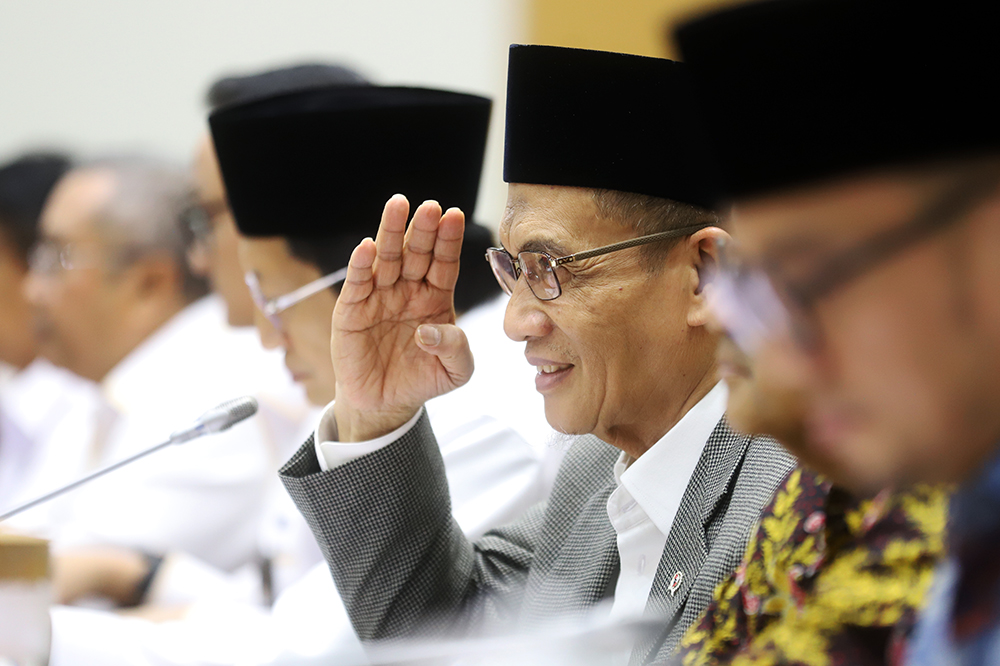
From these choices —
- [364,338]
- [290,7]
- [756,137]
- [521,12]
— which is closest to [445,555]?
[364,338]

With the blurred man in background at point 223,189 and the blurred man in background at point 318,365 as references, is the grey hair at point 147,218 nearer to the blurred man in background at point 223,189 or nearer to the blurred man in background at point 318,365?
the blurred man in background at point 223,189

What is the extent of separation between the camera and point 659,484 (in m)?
1.43

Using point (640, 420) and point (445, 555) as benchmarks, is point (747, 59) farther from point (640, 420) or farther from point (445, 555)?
point (445, 555)

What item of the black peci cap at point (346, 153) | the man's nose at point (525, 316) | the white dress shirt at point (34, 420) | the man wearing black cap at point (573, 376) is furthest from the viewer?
the white dress shirt at point (34, 420)

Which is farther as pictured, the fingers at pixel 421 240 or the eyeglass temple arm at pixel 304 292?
the eyeglass temple arm at pixel 304 292

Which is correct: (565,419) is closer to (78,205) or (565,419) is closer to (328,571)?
(328,571)

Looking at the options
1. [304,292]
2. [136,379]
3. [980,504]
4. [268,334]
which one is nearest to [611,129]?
[980,504]

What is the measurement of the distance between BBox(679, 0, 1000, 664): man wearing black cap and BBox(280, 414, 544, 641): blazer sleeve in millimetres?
992

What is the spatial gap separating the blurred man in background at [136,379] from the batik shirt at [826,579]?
1774 millimetres

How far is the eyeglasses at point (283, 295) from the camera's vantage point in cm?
218

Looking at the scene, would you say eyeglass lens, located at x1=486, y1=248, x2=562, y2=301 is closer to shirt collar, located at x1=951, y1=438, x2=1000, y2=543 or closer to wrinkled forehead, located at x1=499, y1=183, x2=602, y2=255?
wrinkled forehead, located at x1=499, y1=183, x2=602, y2=255

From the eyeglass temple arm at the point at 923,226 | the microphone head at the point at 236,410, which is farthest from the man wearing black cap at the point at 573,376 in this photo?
the eyeglass temple arm at the point at 923,226

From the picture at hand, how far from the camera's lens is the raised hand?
62.2 inches

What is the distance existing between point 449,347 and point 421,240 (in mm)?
171
